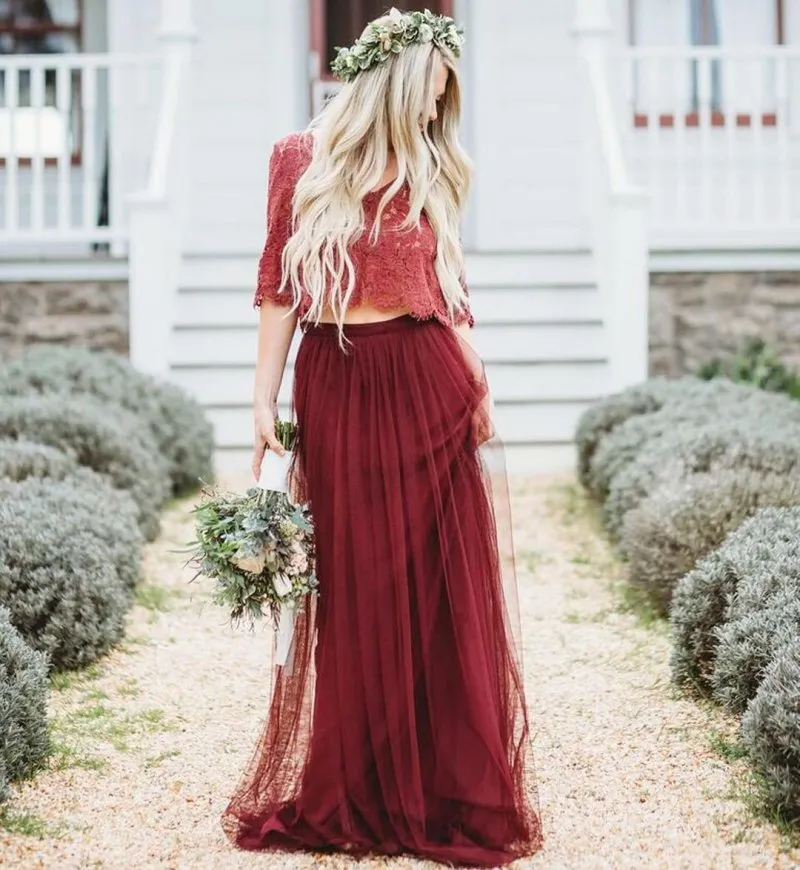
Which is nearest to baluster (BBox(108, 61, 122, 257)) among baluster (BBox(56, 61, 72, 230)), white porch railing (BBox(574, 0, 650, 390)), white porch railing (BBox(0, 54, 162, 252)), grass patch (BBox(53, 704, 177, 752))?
white porch railing (BBox(0, 54, 162, 252))

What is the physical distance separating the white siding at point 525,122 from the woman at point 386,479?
21.5ft

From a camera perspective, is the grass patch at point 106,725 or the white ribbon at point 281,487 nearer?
the white ribbon at point 281,487

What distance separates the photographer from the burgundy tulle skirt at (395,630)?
116 inches

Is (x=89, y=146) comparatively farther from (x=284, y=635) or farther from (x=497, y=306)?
(x=284, y=635)

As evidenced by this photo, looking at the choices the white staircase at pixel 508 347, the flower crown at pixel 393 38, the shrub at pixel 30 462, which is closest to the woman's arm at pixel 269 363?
the flower crown at pixel 393 38

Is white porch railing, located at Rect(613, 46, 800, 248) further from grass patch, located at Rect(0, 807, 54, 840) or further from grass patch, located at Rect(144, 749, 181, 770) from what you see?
grass patch, located at Rect(0, 807, 54, 840)

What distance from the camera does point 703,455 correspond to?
566cm

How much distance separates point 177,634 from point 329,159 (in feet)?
8.49

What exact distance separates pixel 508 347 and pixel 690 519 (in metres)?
3.38

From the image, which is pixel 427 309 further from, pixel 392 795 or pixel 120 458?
pixel 120 458

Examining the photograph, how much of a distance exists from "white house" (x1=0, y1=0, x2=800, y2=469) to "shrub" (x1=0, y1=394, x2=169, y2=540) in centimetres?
170

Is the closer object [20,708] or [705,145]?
[20,708]

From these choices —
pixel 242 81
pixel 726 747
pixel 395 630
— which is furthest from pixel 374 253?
pixel 242 81

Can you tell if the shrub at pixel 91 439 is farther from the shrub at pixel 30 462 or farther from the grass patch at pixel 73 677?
the grass patch at pixel 73 677
